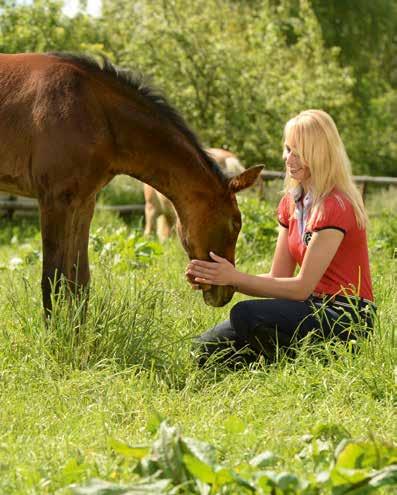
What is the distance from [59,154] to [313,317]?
1.60 meters

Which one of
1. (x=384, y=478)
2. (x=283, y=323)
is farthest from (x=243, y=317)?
(x=384, y=478)

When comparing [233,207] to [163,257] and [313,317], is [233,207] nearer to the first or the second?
[313,317]

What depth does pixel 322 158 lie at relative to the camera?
465 cm

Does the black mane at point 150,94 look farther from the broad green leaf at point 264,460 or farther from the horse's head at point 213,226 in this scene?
the broad green leaf at point 264,460

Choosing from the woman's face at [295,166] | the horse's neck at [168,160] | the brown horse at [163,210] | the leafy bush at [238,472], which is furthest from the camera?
the brown horse at [163,210]

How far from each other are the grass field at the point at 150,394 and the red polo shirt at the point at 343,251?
0.27 metres

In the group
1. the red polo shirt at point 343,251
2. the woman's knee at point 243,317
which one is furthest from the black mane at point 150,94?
the woman's knee at point 243,317

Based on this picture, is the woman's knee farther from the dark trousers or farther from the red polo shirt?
the red polo shirt

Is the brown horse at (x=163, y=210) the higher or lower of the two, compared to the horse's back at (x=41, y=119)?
lower

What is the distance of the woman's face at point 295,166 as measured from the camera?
187 inches

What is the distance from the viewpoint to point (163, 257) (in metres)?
8.02

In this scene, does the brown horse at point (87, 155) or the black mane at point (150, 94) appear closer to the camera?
the brown horse at point (87, 155)

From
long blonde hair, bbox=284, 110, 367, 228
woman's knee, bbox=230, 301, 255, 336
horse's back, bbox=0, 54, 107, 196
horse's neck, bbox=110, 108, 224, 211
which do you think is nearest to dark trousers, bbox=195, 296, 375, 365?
woman's knee, bbox=230, 301, 255, 336

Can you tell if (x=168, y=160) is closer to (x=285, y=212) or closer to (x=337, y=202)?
(x=285, y=212)
